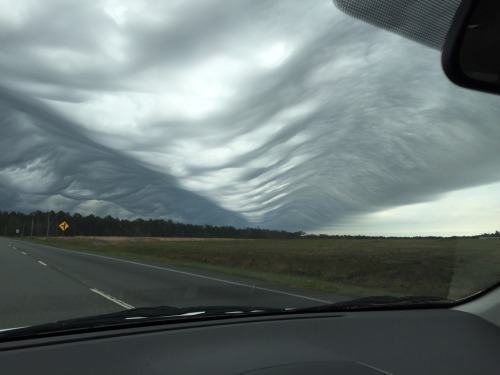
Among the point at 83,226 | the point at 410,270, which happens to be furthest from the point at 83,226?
the point at 410,270

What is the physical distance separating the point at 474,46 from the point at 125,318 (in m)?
3.21

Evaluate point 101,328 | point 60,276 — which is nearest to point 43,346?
point 101,328

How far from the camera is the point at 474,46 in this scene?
2.62 metres

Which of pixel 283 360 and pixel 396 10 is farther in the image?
pixel 283 360

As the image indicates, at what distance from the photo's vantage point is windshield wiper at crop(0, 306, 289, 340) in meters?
3.68

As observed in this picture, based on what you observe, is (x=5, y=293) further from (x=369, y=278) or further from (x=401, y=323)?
(x=369, y=278)

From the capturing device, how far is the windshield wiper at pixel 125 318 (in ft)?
12.1

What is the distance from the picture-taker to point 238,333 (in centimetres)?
416

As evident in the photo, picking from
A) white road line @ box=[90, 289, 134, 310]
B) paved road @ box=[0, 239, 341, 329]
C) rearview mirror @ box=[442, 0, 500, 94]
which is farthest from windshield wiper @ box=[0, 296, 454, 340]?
white road line @ box=[90, 289, 134, 310]

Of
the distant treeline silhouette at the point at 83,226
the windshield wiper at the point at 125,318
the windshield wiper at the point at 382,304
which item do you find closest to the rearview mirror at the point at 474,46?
the windshield wiper at the point at 382,304

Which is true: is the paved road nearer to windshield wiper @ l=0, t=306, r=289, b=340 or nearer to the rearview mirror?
windshield wiper @ l=0, t=306, r=289, b=340

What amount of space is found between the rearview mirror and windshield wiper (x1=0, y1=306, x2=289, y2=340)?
286 centimetres

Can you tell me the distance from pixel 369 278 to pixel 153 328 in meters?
15.2

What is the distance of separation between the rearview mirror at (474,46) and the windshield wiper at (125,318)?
9.39ft
